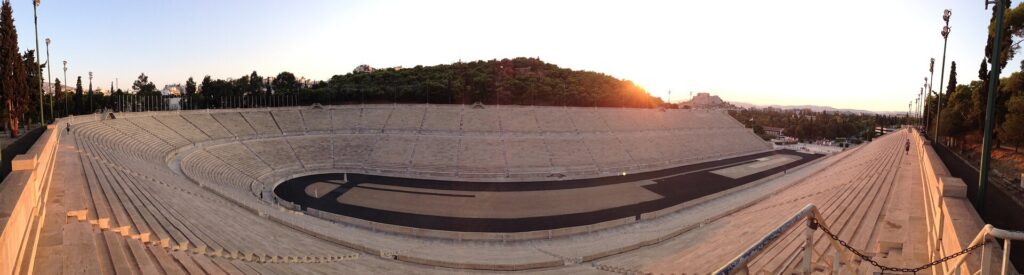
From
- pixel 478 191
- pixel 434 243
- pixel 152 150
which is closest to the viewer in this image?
pixel 434 243

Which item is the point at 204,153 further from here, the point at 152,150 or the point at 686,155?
the point at 686,155

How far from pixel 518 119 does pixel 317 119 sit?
17.7 metres

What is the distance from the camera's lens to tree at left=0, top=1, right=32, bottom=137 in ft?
69.7

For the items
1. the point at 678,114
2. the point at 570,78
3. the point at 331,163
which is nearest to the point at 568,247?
the point at 331,163

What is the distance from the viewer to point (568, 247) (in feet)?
52.9

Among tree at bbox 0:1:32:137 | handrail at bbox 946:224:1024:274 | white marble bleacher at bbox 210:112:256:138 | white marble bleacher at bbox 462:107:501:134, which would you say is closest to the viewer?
handrail at bbox 946:224:1024:274

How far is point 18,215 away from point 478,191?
72.8ft

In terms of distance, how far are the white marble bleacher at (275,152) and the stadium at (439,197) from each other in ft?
0.62

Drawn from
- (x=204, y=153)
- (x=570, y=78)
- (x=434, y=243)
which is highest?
(x=570, y=78)

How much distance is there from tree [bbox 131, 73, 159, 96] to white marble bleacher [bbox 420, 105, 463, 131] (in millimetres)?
32108

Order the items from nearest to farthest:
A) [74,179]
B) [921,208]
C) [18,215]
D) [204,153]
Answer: [18,215]
[921,208]
[74,179]
[204,153]

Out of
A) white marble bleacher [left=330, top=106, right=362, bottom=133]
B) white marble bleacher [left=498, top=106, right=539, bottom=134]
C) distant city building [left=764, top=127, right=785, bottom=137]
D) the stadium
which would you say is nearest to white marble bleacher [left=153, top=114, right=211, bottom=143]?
the stadium

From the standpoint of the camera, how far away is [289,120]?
39.8 m

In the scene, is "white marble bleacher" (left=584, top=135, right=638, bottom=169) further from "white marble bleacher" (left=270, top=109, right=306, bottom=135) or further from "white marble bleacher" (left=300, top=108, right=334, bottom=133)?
"white marble bleacher" (left=270, top=109, right=306, bottom=135)
